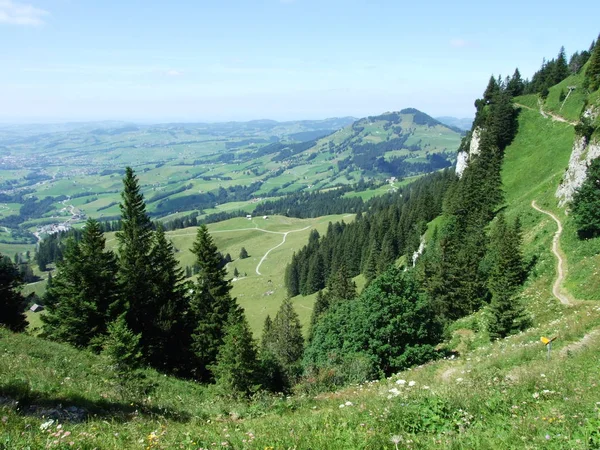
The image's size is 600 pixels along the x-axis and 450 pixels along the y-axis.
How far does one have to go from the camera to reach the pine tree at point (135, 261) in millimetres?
32312

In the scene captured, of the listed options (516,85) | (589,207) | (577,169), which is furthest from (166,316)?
(516,85)

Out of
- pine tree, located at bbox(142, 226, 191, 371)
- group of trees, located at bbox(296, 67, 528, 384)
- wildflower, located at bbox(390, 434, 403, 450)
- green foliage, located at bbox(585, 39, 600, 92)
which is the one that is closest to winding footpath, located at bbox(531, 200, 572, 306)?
group of trees, located at bbox(296, 67, 528, 384)

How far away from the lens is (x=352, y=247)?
124562 mm

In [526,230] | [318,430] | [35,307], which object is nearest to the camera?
[318,430]

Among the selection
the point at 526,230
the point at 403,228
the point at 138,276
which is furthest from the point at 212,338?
the point at 403,228

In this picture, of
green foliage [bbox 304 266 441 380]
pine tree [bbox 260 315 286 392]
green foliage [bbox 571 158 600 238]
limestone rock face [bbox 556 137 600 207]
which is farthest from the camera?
limestone rock face [bbox 556 137 600 207]

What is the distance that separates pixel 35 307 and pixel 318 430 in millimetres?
164756

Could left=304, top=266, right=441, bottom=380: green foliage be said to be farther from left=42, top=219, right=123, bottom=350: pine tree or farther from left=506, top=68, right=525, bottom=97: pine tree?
left=506, top=68, right=525, bottom=97: pine tree

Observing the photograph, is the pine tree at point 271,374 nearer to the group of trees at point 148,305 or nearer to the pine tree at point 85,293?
the group of trees at point 148,305

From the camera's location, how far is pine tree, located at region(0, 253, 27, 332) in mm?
36594

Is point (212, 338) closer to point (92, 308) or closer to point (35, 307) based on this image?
point (92, 308)

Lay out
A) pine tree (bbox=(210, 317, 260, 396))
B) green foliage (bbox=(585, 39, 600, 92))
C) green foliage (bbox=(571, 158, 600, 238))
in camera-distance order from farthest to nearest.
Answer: green foliage (bbox=(585, 39, 600, 92)), green foliage (bbox=(571, 158, 600, 238)), pine tree (bbox=(210, 317, 260, 396))

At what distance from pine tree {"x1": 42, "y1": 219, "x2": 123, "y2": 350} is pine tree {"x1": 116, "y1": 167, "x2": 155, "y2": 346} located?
1799mm

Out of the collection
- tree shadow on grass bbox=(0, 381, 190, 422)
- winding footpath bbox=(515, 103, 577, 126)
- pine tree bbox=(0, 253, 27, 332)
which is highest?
winding footpath bbox=(515, 103, 577, 126)
